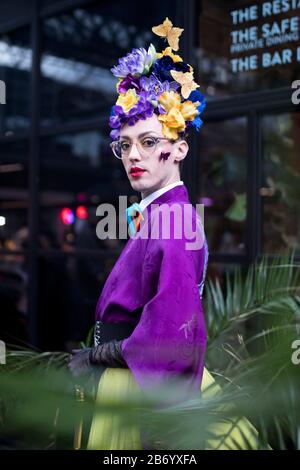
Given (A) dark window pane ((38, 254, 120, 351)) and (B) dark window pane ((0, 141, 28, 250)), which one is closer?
(A) dark window pane ((38, 254, 120, 351))

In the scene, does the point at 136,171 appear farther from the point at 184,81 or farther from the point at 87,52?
the point at 87,52

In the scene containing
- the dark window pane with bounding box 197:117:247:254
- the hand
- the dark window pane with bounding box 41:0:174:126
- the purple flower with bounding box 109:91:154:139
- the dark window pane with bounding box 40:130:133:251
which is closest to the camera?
the hand

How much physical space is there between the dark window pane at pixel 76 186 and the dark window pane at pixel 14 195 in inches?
9.3

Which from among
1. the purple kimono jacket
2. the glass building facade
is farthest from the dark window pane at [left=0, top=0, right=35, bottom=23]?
the purple kimono jacket

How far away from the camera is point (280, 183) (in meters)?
3.65

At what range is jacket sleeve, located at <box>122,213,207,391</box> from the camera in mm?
1743

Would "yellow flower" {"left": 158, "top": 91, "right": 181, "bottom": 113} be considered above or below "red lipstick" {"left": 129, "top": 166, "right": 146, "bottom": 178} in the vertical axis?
above

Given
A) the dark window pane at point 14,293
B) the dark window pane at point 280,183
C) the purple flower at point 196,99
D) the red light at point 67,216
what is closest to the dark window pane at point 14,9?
the red light at point 67,216

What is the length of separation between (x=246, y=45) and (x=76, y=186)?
1.79m

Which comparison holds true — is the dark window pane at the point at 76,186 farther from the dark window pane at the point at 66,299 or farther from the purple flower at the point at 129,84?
the purple flower at the point at 129,84

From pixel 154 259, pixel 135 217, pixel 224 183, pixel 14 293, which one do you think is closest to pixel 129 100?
pixel 135 217

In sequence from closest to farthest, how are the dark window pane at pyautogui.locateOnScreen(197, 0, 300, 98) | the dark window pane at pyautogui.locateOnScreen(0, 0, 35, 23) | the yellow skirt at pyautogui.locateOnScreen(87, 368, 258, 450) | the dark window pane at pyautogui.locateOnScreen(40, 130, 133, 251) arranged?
the yellow skirt at pyautogui.locateOnScreen(87, 368, 258, 450) < the dark window pane at pyautogui.locateOnScreen(197, 0, 300, 98) < the dark window pane at pyautogui.locateOnScreen(40, 130, 133, 251) < the dark window pane at pyautogui.locateOnScreen(0, 0, 35, 23)

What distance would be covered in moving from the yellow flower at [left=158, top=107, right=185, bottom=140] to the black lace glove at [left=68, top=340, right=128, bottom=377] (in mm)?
628

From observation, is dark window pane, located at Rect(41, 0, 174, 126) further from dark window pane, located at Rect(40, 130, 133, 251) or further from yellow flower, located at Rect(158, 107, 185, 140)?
yellow flower, located at Rect(158, 107, 185, 140)
